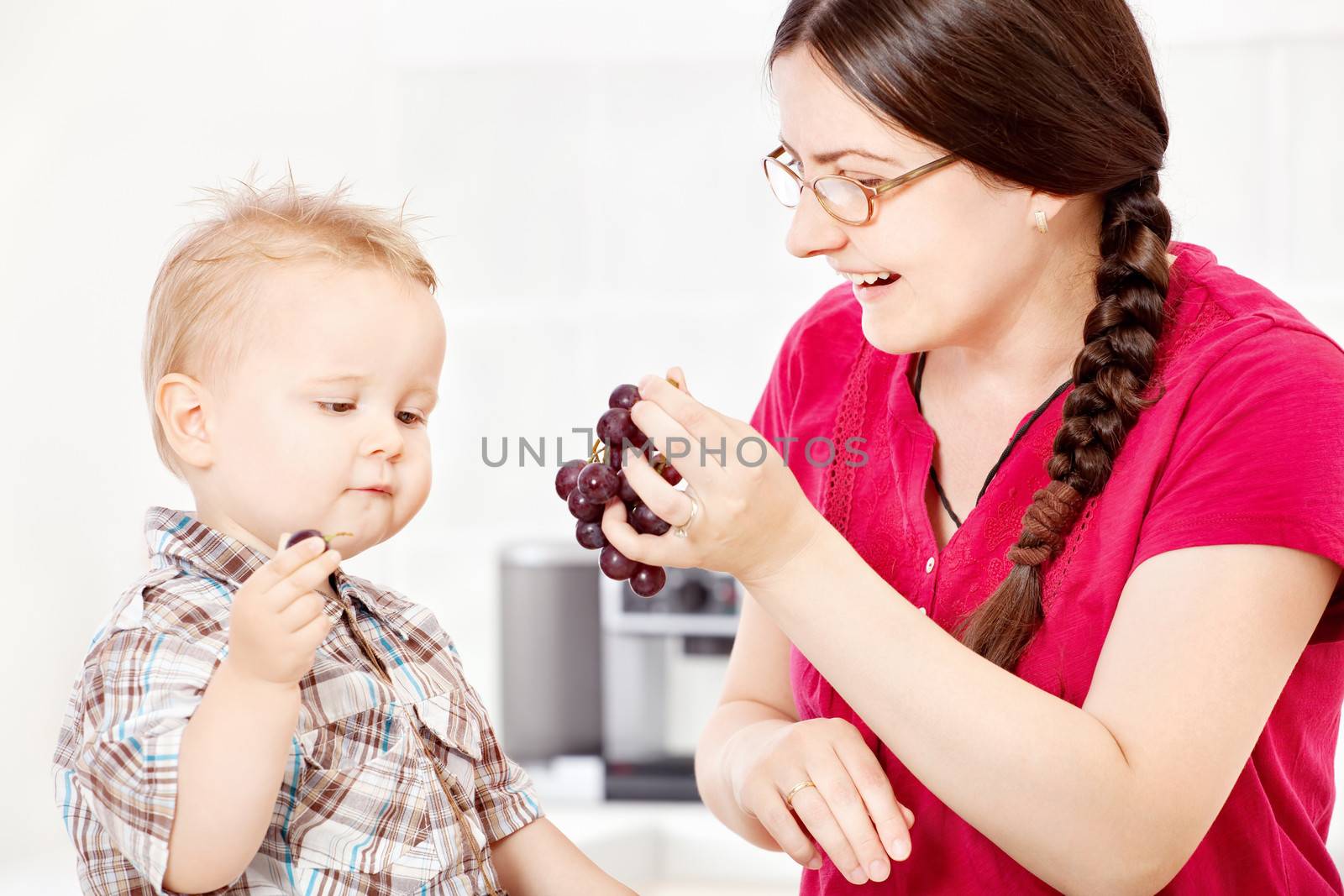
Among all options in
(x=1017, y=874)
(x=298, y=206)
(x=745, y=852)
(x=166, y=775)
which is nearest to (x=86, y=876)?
(x=166, y=775)

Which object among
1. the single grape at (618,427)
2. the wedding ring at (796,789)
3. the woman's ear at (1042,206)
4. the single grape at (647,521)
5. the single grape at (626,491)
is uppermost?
the woman's ear at (1042,206)

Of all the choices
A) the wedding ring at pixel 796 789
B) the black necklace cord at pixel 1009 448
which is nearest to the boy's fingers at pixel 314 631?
the wedding ring at pixel 796 789

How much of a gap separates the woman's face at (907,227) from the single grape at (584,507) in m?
0.36

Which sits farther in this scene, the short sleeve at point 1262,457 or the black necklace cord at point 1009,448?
the black necklace cord at point 1009,448

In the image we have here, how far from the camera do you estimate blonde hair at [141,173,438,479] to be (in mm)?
1165

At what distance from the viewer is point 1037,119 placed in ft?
4.09

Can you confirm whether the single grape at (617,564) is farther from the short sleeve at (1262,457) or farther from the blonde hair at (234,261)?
the short sleeve at (1262,457)

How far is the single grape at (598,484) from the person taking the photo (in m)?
1.10

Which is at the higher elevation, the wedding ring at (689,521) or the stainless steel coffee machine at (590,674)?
the wedding ring at (689,521)

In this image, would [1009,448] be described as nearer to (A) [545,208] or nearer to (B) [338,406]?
(B) [338,406]

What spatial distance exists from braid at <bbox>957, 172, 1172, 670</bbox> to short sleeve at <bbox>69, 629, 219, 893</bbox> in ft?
2.40

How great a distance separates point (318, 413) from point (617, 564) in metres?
0.31

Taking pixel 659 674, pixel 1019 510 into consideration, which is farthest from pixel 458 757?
pixel 659 674

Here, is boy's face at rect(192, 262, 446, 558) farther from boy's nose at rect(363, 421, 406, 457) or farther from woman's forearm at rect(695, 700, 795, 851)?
woman's forearm at rect(695, 700, 795, 851)
